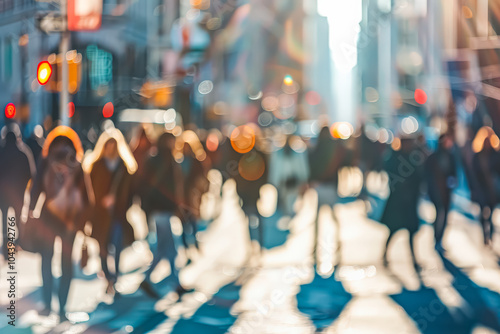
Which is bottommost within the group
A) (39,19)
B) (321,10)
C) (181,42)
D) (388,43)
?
(39,19)

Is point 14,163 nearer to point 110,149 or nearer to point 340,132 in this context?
point 110,149

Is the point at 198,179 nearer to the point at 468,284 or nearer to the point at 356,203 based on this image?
the point at 468,284

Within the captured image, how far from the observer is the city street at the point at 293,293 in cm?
487

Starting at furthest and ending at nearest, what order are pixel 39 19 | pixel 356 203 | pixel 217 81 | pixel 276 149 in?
pixel 217 81, pixel 276 149, pixel 356 203, pixel 39 19

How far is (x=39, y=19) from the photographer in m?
10.5

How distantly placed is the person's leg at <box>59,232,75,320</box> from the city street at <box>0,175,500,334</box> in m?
0.15

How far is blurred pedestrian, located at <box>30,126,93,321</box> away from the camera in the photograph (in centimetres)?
504

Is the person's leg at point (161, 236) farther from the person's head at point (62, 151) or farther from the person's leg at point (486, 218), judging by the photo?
the person's leg at point (486, 218)

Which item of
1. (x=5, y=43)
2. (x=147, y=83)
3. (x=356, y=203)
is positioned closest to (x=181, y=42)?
(x=147, y=83)

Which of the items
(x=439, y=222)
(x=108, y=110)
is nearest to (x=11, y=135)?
(x=439, y=222)

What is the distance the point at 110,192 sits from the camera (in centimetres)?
616

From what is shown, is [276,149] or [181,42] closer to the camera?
[181,42]

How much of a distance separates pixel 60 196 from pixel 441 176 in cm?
454

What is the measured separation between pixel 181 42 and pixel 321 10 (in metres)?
54.8
